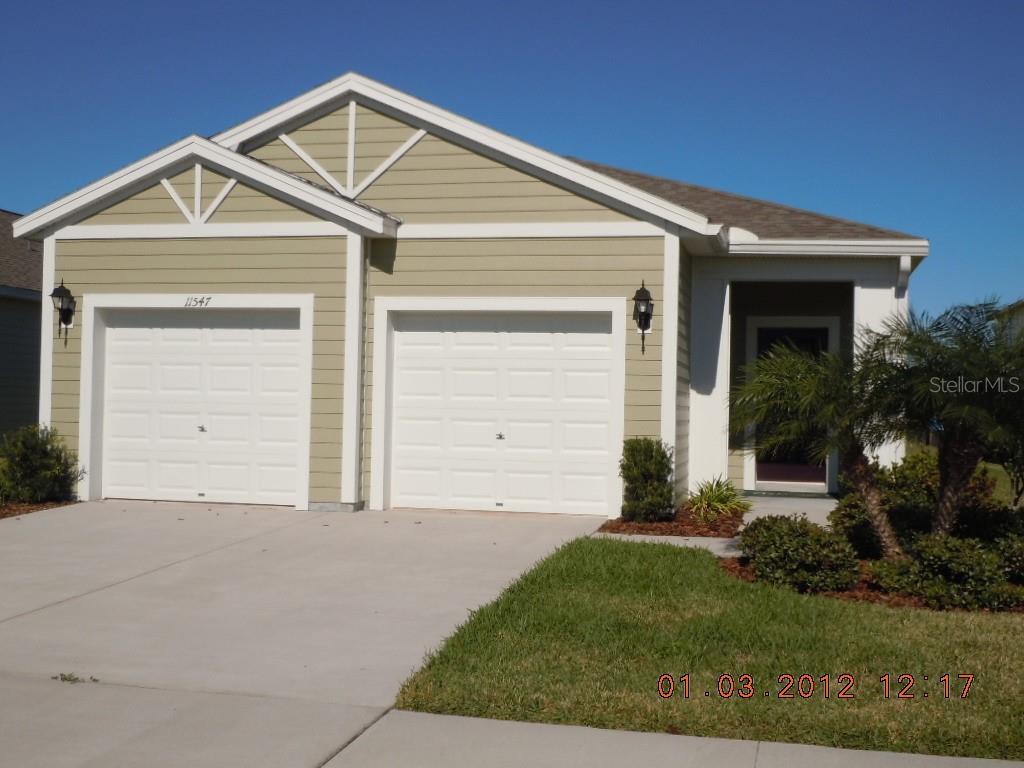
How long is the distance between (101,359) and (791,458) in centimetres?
931

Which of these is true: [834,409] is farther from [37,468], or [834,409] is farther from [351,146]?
[37,468]

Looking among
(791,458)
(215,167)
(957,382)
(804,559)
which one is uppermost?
(215,167)

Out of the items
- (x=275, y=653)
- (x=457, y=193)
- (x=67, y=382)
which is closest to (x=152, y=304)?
(x=67, y=382)

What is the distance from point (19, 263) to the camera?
18.5 metres

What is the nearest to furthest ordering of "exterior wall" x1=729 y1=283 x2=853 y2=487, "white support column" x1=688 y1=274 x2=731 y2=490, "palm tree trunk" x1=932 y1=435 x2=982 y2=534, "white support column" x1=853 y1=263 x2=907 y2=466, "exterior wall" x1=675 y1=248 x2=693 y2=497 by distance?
"palm tree trunk" x1=932 y1=435 x2=982 y2=534
"exterior wall" x1=675 y1=248 x2=693 y2=497
"white support column" x1=853 y1=263 x2=907 y2=466
"white support column" x1=688 y1=274 x2=731 y2=490
"exterior wall" x1=729 y1=283 x2=853 y2=487

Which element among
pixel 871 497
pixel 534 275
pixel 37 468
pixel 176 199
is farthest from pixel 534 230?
pixel 37 468

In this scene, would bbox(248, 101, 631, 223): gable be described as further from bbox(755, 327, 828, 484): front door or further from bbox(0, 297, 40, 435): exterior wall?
bbox(0, 297, 40, 435): exterior wall

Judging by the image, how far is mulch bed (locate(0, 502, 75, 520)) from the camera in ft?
36.5

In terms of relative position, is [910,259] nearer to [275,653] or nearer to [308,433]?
[308,433]

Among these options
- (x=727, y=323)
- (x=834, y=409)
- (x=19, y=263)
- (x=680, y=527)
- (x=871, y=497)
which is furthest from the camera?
(x=19, y=263)

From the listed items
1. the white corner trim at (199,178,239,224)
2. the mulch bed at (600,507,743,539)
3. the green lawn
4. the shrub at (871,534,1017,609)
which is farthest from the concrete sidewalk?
the white corner trim at (199,178,239,224)

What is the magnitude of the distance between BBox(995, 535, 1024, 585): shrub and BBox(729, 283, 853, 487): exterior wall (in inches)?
259

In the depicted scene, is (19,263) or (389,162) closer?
(389,162)
